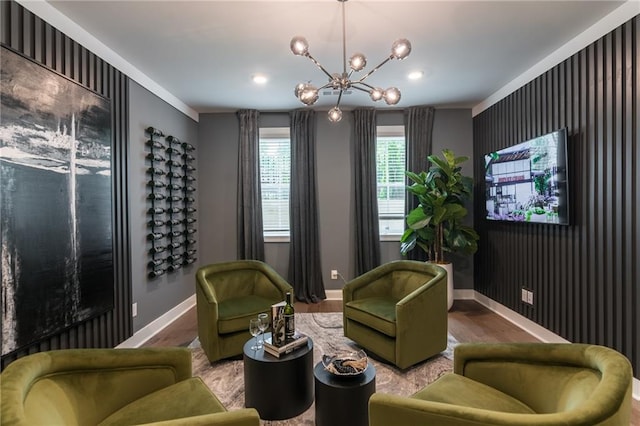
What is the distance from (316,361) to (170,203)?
2.44 meters

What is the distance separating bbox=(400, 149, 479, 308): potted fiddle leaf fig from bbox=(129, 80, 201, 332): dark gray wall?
2.91 m

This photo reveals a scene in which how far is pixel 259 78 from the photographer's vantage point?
3.30 meters

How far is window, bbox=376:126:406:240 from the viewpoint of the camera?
4.46 metres

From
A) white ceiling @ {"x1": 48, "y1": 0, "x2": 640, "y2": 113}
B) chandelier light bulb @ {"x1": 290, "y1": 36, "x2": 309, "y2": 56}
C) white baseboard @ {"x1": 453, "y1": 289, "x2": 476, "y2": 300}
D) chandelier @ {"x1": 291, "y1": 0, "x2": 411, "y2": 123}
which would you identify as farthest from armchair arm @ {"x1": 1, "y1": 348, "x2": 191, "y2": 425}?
white baseboard @ {"x1": 453, "y1": 289, "x2": 476, "y2": 300}

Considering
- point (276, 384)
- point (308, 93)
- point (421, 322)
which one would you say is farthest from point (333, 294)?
point (308, 93)

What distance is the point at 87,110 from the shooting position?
2.41m

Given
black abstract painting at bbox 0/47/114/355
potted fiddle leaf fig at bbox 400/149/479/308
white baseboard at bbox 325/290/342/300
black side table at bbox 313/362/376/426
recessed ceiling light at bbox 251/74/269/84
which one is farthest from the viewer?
white baseboard at bbox 325/290/342/300

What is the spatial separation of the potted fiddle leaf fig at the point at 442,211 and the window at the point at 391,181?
57cm

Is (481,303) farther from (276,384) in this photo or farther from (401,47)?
(401,47)

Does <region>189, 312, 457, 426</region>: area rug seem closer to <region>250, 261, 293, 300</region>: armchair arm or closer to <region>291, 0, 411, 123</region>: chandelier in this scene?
<region>250, 261, 293, 300</region>: armchair arm

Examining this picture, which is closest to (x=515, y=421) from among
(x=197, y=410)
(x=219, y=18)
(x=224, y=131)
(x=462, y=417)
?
(x=462, y=417)

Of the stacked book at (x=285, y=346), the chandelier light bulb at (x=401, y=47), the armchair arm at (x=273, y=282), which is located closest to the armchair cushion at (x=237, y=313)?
the armchair arm at (x=273, y=282)

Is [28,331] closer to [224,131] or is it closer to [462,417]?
[462,417]

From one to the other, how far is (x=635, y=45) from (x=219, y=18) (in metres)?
2.89
